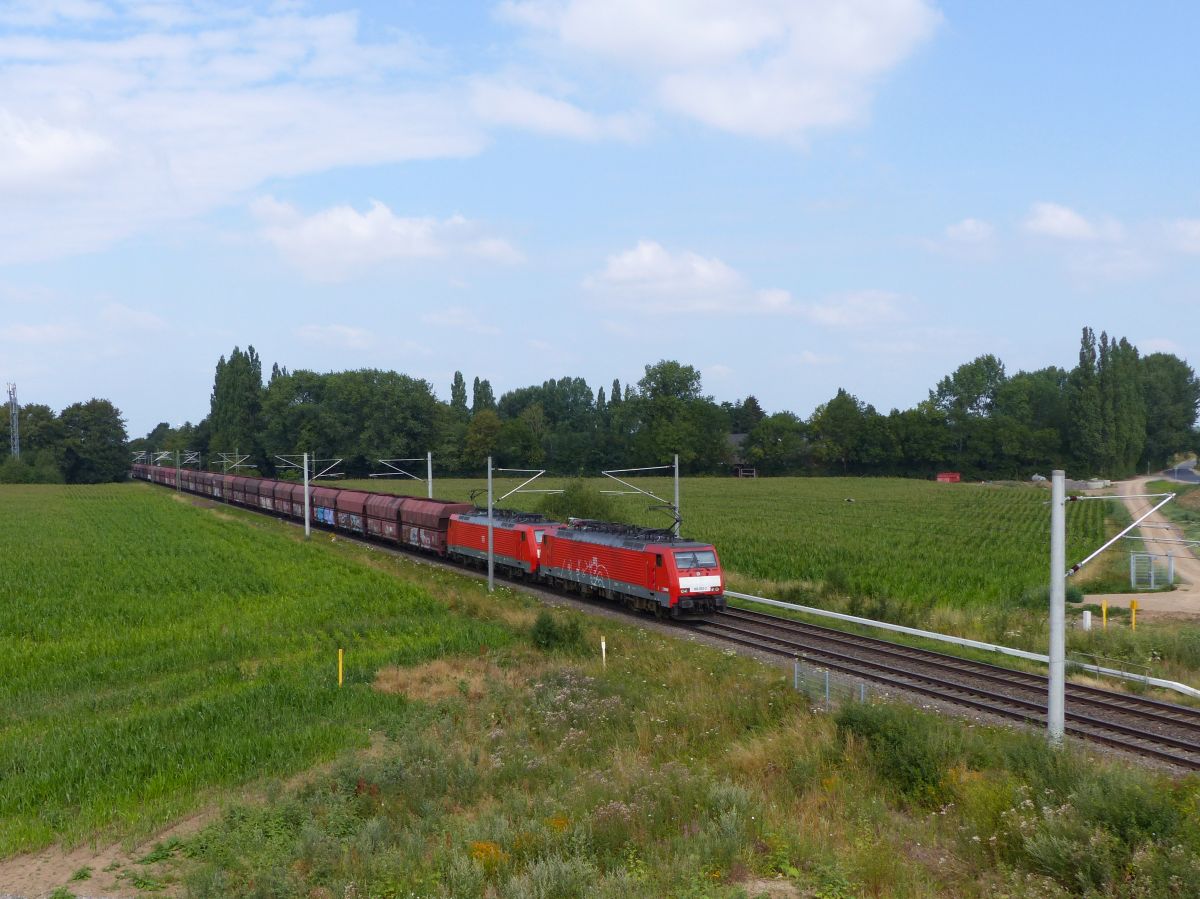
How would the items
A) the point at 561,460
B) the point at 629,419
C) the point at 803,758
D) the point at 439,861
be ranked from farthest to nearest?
the point at 629,419, the point at 561,460, the point at 803,758, the point at 439,861

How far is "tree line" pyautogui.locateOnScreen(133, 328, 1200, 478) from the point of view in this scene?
114 m

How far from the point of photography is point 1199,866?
31.9 ft

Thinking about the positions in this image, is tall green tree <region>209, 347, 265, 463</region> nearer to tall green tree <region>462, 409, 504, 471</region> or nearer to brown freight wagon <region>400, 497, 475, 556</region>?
tall green tree <region>462, 409, 504, 471</region>

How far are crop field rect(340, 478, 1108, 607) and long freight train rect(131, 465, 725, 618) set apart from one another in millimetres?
7731

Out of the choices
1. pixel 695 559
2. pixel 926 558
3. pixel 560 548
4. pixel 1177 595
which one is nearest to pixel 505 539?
pixel 560 548

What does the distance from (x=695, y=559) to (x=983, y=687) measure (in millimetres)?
11015

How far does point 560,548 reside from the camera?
39.2 metres

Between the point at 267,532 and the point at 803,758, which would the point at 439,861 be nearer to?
the point at 803,758

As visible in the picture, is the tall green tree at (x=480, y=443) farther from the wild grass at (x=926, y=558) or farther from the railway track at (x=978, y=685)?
the railway track at (x=978, y=685)

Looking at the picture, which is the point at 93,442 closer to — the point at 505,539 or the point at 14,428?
the point at 14,428

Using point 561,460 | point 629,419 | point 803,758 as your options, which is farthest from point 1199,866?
point 629,419

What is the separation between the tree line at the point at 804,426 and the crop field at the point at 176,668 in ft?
206

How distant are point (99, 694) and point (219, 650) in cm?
489

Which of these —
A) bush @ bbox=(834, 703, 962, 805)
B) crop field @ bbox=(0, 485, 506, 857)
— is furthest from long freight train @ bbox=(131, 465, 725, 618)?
bush @ bbox=(834, 703, 962, 805)
